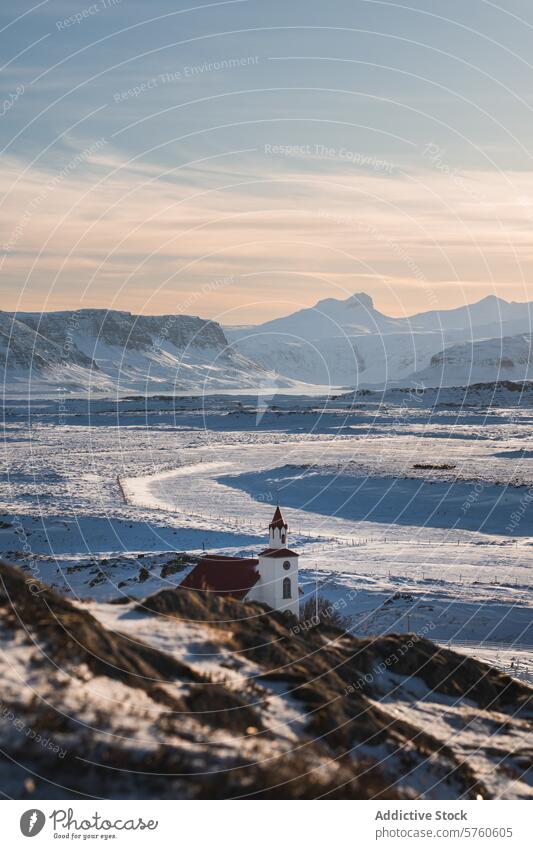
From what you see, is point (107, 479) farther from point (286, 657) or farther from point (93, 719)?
point (93, 719)

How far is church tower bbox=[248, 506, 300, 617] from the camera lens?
3108 centimetres

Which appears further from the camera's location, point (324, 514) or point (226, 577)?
point (324, 514)

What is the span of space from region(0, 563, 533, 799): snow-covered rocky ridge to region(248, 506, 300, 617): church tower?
4872mm

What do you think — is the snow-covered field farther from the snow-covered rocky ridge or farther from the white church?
the snow-covered rocky ridge

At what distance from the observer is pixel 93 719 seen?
15945 millimetres

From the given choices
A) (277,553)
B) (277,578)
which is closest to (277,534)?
(277,553)

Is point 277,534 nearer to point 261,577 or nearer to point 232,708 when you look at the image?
point 261,577

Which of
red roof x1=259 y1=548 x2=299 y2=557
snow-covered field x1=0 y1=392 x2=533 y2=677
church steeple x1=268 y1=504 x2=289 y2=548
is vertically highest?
church steeple x1=268 y1=504 x2=289 y2=548
